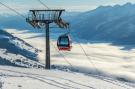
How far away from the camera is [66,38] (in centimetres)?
5994

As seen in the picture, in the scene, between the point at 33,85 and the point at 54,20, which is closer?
the point at 33,85

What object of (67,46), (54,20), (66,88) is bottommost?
(66,88)

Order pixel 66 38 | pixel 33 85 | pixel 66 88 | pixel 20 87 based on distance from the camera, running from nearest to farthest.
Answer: pixel 20 87 → pixel 33 85 → pixel 66 88 → pixel 66 38

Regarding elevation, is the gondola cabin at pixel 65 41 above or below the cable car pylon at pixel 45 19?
below

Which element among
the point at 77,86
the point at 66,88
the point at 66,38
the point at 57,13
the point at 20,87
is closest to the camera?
the point at 20,87

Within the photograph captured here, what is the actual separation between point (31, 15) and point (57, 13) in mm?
4390

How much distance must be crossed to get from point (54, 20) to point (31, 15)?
3949 mm

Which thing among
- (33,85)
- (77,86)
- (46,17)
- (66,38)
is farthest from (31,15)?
(33,85)

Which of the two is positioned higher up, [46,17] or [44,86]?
[46,17]

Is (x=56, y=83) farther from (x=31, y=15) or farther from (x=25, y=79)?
(x=31, y=15)

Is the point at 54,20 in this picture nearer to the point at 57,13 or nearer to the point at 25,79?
the point at 57,13

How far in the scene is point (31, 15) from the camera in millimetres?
65000

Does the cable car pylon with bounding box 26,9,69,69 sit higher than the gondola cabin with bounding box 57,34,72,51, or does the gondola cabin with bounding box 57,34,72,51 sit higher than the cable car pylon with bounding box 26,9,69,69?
the cable car pylon with bounding box 26,9,69,69

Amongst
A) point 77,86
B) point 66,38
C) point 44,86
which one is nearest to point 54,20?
point 66,38
